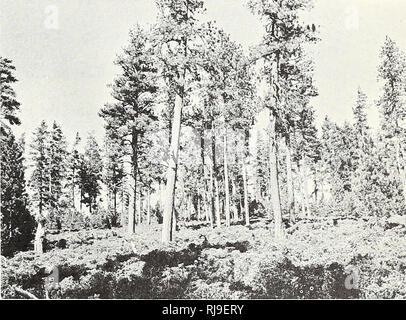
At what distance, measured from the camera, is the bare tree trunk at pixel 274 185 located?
1611cm

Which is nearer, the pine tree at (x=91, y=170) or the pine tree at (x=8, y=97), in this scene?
the pine tree at (x=8, y=97)

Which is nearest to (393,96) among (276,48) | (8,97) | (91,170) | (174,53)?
(276,48)

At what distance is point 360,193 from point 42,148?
111 ft

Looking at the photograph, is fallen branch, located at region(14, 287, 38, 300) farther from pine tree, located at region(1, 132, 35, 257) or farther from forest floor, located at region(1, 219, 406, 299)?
pine tree, located at region(1, 132, 35, 257)

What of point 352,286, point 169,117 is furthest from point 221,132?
point 352,286

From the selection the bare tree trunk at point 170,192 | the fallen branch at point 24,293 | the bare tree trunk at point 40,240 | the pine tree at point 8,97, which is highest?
the pine tree at point 8,97

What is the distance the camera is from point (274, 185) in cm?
1684

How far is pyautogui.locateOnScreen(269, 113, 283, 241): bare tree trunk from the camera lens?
52.9 ft

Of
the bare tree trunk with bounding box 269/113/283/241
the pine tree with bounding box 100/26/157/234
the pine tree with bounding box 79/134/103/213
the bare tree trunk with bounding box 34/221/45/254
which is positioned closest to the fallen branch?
the bare tree trunk with bounding box 34/221/45/254

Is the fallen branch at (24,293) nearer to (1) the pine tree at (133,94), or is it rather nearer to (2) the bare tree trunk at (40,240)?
(2) the bare tree trunk at (40,240)

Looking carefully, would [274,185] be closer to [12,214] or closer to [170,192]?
[170,192]

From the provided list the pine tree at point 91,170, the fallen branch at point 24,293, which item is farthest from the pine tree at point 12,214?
the pine tree at point 91,170

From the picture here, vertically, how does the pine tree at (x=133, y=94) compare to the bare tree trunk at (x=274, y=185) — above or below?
above

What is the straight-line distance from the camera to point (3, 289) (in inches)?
374
